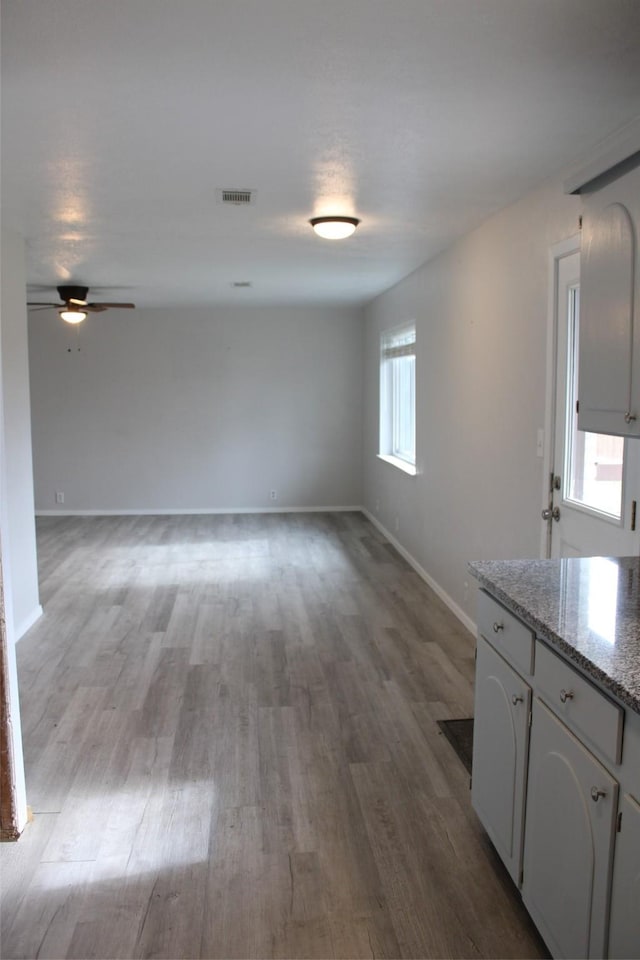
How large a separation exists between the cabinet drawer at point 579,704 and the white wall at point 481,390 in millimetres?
1698

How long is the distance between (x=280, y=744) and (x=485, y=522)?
180 centimetres

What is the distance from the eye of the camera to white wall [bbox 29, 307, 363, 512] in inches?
322

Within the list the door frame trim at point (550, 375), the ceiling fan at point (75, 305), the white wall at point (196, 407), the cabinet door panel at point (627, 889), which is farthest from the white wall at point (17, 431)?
the white wall at point (196, 407)

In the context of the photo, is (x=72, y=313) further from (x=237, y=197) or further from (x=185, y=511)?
(x=237, y=197)

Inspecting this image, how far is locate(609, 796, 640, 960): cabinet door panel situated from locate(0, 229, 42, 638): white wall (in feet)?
11.5

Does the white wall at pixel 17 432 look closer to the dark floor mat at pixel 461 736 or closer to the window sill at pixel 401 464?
the dark floor mat at pixel 461 736

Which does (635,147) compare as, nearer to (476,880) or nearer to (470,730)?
(476,880)

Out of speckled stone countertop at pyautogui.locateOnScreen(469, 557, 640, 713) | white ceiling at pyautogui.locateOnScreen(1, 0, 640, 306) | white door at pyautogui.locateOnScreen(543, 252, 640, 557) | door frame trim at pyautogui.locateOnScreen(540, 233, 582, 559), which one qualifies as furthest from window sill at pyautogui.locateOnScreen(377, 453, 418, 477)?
speckled stone countertop at pyautogui.locateOnScreen(469, 557, 640, 713)

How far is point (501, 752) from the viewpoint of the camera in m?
2.05

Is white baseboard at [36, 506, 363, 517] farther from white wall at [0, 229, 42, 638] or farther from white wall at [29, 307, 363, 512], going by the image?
white wall at [0, 229, 42, 638]

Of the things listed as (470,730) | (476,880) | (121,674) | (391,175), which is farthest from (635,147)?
(121,674)

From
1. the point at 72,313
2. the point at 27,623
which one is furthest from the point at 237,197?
the point at 72,313

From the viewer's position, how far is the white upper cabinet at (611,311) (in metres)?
1.81

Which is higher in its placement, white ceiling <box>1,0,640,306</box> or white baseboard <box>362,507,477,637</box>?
white ceiling <box>1,0,640,306</box>
